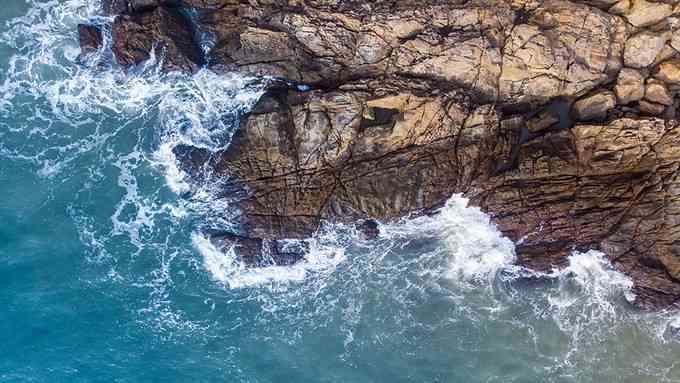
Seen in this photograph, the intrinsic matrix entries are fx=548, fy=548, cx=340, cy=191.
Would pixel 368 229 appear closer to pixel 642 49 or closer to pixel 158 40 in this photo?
pixel 158 40

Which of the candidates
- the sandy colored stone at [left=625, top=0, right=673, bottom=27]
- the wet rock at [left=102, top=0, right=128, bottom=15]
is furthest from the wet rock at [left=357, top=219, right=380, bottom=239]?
the wet rock at [left=102, top=0, right=128, bottom=15]

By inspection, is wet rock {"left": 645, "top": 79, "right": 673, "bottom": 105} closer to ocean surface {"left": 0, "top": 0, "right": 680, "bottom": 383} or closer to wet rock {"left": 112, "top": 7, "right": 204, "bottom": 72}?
ocean surface {"left": 0, "top": 0, "right": 680, "bottom": 383}

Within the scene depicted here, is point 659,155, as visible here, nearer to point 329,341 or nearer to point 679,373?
point 679,373

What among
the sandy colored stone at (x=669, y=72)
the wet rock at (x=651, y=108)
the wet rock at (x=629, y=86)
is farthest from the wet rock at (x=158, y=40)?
the sandy colored stone at (x=669, y=72)

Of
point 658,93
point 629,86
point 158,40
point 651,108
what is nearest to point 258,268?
point 158,40

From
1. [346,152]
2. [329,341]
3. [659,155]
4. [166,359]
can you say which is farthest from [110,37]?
[659,155]
